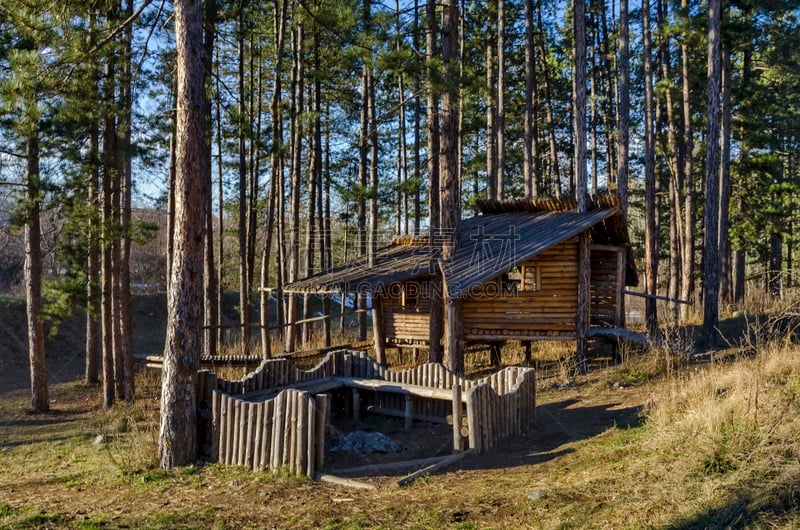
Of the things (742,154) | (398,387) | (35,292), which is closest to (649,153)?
(742,154)

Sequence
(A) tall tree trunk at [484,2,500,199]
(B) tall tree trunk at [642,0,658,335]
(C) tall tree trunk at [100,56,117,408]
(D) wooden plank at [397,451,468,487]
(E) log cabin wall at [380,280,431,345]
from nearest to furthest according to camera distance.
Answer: (D) wooden plank at [397,451,468,487], (C) tall tree trunk at [100,56,117,408], (E) log cabin wall at [380,280,431,345], (B) tall tree trunk at [642,0,658,335], (A) tall tree trunk at [484,2,500,199]

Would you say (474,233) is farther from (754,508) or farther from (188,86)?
(754,508)

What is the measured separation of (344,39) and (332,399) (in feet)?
21.0

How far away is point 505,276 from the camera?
1527 centimetres

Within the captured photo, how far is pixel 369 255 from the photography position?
15820 mm

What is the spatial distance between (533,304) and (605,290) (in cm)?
377

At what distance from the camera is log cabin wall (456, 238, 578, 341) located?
14.6m

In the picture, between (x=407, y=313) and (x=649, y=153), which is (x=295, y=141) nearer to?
(x=407, y=313)

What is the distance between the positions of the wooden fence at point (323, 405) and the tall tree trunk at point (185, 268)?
1.43ft

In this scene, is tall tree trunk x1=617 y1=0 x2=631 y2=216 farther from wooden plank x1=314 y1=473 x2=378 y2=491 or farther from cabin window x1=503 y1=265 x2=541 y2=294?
wooden plank x1=314 y1=473 x2=378 y2=491

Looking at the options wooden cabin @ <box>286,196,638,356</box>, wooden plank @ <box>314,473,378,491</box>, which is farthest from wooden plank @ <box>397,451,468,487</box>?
wooden cabin @ <box>286,196,638,356</box>

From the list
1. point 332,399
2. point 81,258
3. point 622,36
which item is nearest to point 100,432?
point 332,399

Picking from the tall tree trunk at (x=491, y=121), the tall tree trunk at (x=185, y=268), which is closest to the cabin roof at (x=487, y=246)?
the tall tree trunk at (x=491, y=121)

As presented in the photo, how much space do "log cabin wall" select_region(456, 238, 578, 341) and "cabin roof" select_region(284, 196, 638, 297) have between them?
95cm
